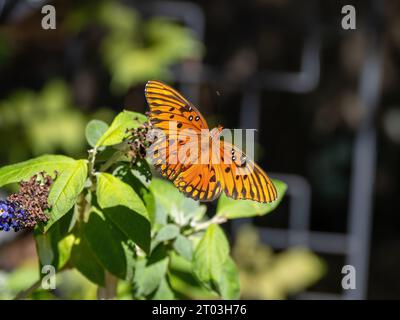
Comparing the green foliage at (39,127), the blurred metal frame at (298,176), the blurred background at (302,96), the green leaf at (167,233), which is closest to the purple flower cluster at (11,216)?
the green leaf at (167,233)

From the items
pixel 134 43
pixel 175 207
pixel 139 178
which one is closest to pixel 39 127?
pixel 134 43

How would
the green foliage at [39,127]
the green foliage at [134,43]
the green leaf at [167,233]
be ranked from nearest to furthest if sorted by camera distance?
the green leaf at [167,233], the green foliage at [39,127], the green foliage at [134,43]

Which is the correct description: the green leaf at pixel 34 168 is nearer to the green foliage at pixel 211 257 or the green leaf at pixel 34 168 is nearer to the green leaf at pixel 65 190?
the green leaf at pixel 65 190

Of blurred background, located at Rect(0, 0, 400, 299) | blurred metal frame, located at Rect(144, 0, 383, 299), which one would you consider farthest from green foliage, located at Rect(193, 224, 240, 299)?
blurred metal frame, located at Rect(144, 0, 383, 299)

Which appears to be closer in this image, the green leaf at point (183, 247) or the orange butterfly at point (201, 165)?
the orange butterfly at point (201, 165)

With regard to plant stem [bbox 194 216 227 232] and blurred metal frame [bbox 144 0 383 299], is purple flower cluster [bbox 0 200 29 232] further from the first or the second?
blurred metal frame [bbox 144 0 383 299]

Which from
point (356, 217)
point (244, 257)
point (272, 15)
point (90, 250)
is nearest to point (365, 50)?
point (272, 15)

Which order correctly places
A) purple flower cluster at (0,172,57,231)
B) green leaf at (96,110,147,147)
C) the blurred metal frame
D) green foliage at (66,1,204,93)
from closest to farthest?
purple flower cluster at (0,172,57,231), green leaf at (96,110,147,147), green foliage at (66,1,204,93), the blurred metal frame

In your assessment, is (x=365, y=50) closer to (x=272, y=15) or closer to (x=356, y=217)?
(x=272, y=15)
